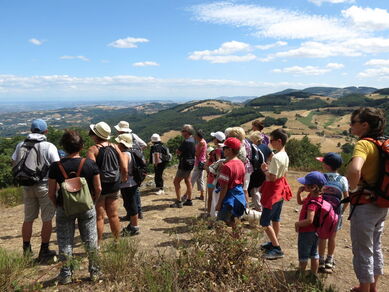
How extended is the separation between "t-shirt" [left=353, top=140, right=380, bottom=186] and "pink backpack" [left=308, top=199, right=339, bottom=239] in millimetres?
753

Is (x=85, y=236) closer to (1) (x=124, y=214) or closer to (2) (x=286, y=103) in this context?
(1) (x=124, y=214)

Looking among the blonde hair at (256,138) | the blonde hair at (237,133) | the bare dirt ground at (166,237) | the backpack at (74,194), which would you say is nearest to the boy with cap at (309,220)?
the bare dirt ground at (166,237)

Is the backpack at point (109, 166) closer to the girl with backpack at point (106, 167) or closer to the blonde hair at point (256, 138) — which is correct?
the girl with backpack at point (106, 167)

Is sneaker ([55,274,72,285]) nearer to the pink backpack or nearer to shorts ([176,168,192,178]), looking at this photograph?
the pink backpack

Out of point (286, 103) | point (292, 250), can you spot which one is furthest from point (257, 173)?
point (286, 103)

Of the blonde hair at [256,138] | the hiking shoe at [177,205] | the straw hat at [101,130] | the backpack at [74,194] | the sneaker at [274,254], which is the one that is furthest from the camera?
the hiking shoe at [177,205]

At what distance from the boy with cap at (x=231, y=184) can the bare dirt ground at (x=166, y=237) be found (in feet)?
2.62

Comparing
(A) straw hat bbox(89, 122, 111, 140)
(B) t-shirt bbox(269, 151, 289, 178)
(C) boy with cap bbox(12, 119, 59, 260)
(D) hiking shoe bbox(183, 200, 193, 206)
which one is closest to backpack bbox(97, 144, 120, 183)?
(A) straw hat bbox(89, 122, 111, 140)

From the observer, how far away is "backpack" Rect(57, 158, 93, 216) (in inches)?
118

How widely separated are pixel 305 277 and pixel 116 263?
2133 millimetres

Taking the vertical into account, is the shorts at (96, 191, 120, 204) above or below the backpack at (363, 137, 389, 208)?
below

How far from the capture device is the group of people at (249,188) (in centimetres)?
261

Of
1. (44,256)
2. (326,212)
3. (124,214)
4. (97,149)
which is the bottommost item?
(124,214)

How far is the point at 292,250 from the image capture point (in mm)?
4391
